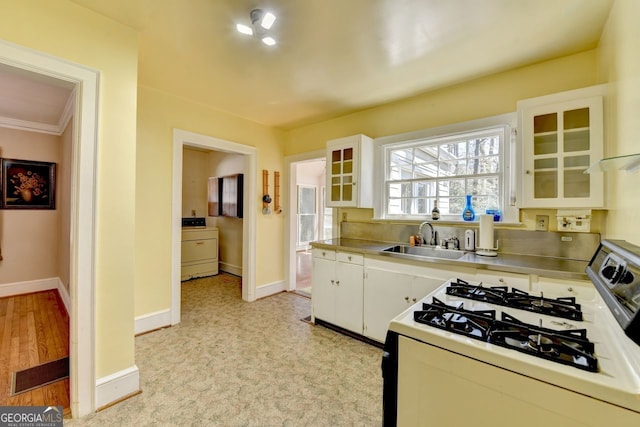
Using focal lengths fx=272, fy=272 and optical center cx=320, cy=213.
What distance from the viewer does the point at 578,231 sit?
2045mm

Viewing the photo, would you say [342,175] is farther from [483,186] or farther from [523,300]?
[523,300]

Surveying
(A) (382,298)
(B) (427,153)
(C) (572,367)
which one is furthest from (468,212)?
(C) (572,367)

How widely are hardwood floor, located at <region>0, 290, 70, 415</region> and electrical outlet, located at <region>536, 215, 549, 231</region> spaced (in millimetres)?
3608

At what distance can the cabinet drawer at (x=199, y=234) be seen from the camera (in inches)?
190

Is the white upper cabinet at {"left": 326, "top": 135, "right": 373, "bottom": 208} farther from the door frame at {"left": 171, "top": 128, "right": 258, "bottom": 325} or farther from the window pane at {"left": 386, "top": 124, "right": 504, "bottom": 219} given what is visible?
the door frame at {"left": 171, "top": 128, "right": 258, "bottom": 325}

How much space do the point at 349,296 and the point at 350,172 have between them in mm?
1366

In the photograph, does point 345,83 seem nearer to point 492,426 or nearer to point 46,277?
point 492,426

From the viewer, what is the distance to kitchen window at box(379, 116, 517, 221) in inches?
96.5

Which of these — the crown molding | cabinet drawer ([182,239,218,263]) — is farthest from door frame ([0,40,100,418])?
cabinet drawer ([182,239,218,263])

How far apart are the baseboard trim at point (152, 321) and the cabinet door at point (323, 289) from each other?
1.60 metres

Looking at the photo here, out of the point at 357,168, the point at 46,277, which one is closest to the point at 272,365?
the point at 357,168

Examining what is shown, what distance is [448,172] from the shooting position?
9.27 feet

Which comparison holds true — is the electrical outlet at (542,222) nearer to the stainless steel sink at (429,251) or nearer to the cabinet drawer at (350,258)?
the stainless steel sink at (429,251)

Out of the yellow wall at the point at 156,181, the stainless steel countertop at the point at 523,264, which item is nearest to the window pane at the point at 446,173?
the stainless steel countertop at the point at 523,264
